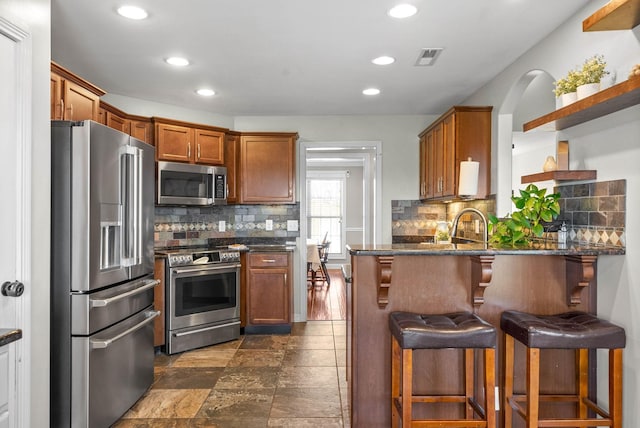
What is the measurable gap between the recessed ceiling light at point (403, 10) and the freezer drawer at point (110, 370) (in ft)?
8.16

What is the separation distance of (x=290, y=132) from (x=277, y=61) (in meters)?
1.61

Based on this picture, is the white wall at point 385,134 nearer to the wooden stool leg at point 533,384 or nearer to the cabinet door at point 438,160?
the cabinet door at point 438,160

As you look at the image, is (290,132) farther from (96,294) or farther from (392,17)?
(96,294)

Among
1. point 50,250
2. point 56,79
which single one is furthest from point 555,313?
point 56,79

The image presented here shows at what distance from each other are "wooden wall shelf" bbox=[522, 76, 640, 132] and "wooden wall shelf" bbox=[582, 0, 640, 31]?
29 centimetres

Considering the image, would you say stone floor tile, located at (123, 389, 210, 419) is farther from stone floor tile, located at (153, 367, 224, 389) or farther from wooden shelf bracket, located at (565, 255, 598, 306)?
wooden shelf bracket, located at (565, 255, 598, 306)

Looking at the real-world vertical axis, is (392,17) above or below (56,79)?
Answer: above

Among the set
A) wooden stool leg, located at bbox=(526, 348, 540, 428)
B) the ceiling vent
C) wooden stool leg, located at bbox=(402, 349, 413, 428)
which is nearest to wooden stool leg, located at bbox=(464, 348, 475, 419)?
wooden stool leg, located at bbox=(526, 348, 540, 428)

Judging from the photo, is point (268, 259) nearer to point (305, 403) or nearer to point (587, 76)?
point (305, 403)

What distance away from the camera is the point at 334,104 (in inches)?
179

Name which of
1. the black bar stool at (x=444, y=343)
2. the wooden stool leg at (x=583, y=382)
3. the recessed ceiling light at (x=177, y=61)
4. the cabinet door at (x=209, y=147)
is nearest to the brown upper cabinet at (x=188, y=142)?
the cabinet door at (x=209, y=147)

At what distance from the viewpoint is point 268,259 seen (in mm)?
4555

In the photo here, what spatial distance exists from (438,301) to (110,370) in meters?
1.96

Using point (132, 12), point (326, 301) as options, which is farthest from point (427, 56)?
point (326, 301)
